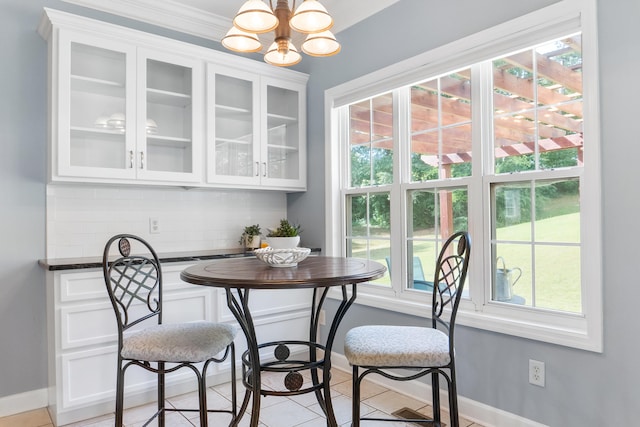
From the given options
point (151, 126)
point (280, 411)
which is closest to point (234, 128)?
point (151, 126)

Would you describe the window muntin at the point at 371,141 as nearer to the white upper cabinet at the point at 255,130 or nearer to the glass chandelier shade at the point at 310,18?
the white upper cabinet at the point at 255,130

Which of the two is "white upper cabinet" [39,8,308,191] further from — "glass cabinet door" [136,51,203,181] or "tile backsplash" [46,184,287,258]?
"tile backsplash" [46,184,287,258]

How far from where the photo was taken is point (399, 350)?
172cm

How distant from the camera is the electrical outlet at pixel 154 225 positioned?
3062 millimetres

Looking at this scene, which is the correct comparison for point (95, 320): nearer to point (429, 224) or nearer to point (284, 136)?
point (284, 136)

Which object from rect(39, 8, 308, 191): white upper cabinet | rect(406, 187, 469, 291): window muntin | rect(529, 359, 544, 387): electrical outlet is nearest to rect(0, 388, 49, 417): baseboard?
rect(39, 8, 308, 191): white upper cabinet

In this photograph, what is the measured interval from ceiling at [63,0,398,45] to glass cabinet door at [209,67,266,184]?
0.45m

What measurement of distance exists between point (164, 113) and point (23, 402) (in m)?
2.01

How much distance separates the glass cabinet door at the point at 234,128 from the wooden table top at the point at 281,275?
4.06 ft

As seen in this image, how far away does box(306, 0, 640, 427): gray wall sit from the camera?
1751 millimetres

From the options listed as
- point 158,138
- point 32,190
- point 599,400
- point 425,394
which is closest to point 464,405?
point 425,394

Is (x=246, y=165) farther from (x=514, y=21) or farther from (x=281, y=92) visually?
(x=514, y=21)

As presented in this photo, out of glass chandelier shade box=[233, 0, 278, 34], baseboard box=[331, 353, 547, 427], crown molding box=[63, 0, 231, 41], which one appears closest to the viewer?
glass chandelier shade box=[233, 0, 278, 34]

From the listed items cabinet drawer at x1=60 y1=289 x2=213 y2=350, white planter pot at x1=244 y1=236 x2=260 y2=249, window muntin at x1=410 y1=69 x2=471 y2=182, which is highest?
window muntin at x1=410 y1=69 x2=471 y2=182
